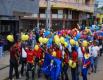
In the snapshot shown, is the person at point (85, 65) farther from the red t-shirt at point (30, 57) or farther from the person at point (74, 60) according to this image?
the red t-shirt at point (30, 57)

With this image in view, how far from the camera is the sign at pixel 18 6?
Answer: 27922 mm

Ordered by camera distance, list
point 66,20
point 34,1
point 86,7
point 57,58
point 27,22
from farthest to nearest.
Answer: point 86,7 → point 66,20 → point 27,22 → point 34,1 → point 57,58

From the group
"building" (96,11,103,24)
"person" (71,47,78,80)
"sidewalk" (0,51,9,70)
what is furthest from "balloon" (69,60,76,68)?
"building" (96,11,103,24)

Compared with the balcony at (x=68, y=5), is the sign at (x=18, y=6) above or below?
above

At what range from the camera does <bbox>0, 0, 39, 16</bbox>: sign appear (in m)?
27.9

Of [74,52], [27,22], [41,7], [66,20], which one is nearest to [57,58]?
[74,52]

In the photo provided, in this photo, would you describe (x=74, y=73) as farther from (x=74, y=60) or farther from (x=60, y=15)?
(x=60, y=15)

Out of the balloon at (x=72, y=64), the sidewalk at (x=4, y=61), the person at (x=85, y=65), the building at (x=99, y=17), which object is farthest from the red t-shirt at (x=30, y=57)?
the building at (x=99, y=17)

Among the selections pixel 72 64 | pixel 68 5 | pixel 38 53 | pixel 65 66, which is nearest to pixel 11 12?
pixel 38 53

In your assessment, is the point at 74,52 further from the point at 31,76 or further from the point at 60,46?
the point at 31,76

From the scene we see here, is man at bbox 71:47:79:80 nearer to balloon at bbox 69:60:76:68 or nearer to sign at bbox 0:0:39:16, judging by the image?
balloon at bbox 69:60:76:68

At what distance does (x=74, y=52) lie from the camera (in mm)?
17422

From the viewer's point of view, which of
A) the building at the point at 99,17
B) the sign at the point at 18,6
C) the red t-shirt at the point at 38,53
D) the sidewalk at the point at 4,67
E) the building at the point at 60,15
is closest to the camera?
the red t-shirt at the point at 38,53

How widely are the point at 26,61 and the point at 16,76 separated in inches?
36.2
